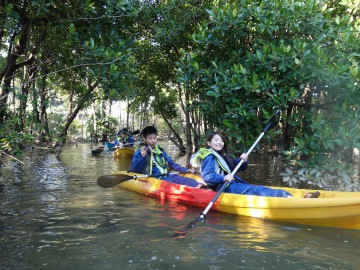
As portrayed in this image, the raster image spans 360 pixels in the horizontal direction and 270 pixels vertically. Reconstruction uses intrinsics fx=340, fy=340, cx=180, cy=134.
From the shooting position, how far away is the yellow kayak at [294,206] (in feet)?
14.3

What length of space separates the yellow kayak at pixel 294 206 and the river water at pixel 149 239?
4.5 inches

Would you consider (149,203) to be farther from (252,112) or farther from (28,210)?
→ (252,112)

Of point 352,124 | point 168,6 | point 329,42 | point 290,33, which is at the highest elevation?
point 168,6

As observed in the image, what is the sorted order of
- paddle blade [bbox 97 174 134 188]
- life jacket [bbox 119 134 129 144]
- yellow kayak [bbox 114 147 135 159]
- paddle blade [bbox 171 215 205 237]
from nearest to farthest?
paddle blade [bbox 171 215 205 237], paddle blade [bbox 97 174 134 188], yellow kayak [bbox 114 147 135 159], life jacket [bbox 119 134 129 144]

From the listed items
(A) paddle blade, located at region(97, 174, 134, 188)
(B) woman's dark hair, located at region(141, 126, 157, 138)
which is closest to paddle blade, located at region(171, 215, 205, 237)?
(A) paddle blade, located at region(97, 174, 134, 188)

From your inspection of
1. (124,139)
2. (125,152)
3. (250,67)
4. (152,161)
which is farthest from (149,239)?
(124,139)

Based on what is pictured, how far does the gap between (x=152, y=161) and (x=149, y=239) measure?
2937mm

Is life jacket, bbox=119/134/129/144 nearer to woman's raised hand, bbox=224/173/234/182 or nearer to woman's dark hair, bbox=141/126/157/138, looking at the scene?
woman's dark hair, bbox=141/126/157/138

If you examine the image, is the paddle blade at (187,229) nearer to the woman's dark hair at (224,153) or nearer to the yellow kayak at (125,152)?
the woman's dark hair at (224,153)

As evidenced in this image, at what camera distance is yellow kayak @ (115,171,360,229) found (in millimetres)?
4366

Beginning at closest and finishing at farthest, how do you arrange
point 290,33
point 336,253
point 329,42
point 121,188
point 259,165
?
1. point 336,253
2. point 329,42
3. point 290,33
4. point 121,188
5. point 259,165

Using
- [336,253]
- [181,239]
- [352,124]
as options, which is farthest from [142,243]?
[352,124]

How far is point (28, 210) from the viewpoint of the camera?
570cm

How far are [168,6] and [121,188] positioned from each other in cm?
608
